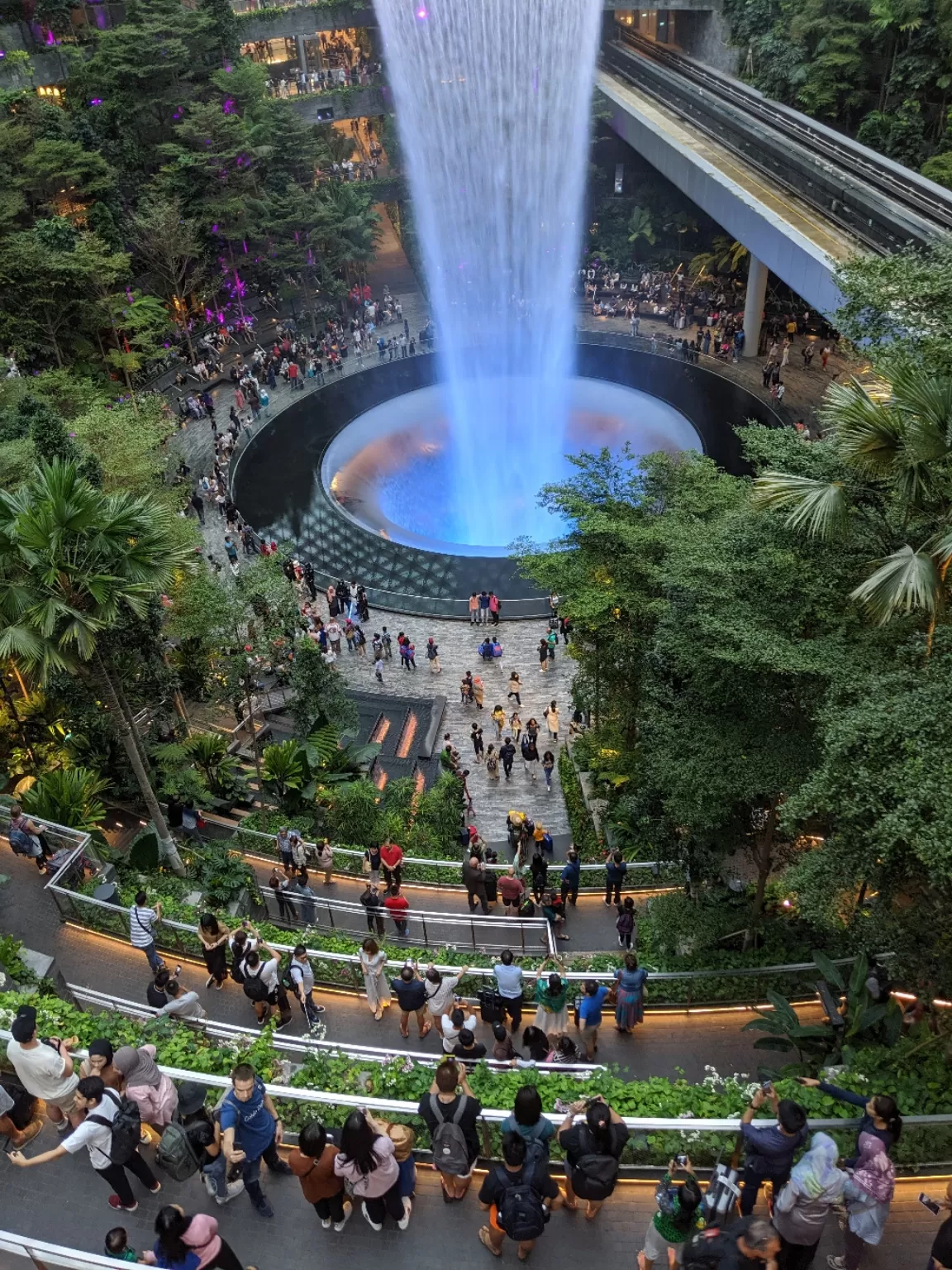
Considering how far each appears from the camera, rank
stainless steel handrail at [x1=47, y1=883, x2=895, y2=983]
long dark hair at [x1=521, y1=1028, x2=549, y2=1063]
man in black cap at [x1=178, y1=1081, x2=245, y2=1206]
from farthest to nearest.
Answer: stainless steel handrail at [x1=47, y1=883, x2=895, y2=983]
long dark hair at [x1=521, y1=1028, x2=549, y2=1063]
man in black cap at [x1=178, y1=1081, x2=245, y2=1206]

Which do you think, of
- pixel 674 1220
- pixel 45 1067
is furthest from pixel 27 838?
pixel 674 1220

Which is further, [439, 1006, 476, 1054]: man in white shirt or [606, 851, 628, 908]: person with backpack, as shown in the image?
[606, 851, 628, 908]: person with backpack

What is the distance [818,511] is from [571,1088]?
4.82 m

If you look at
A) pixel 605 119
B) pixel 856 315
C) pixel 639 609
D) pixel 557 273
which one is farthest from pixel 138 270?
pixel 856 315

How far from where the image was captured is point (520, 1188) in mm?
5168

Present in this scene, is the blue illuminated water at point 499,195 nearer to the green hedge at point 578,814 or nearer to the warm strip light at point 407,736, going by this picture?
the warm strip light at point 407,736

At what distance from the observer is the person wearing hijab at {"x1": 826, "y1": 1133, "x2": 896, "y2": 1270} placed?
16.8 feet

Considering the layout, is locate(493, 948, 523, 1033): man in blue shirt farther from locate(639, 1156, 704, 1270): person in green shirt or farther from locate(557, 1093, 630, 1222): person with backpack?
locate(639, 1156, 704, 1270): person in green shirt

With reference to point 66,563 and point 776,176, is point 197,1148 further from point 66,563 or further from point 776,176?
point 776,176

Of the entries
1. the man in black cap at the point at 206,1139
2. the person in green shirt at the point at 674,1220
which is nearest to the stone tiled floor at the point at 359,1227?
the man in black cap at the point at 206,1139

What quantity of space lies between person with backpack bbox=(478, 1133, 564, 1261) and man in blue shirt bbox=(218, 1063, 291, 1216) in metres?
1.42

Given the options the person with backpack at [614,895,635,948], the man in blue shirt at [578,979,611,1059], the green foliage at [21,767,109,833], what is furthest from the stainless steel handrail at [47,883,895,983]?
the green foliage at [21,767,109,833]

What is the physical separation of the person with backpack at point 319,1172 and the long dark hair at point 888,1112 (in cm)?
315

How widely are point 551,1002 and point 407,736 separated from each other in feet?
36.5
